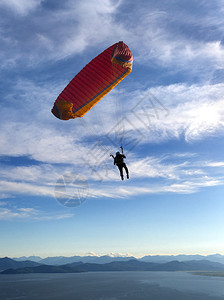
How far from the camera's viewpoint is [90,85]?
59.0ft

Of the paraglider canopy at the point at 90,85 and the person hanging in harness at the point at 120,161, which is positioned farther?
the paraglider canopy at the point at 90,85

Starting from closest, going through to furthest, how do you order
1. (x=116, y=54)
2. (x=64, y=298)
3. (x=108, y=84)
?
(x=116, y=54) → (x=108, y=84) → (x=64, y=298)

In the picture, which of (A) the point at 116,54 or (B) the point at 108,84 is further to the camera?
(B) the point at 108,84

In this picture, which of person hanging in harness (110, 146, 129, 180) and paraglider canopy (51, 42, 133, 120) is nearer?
person hanging in harness (110, 146, 129, 180)

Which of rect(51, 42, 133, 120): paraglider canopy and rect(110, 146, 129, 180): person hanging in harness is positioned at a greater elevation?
rect(51, 42, 133, 120): paraglider canopy

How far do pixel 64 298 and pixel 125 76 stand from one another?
88164 mm

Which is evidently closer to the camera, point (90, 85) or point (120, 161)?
point (120, 161)

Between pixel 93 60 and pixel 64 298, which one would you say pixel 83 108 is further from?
pixel 64 298

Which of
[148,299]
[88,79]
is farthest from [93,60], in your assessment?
[148,299]

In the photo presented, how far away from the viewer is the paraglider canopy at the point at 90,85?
58.5 feet

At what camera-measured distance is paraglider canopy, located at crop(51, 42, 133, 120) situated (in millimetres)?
17844

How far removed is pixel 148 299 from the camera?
7650cm

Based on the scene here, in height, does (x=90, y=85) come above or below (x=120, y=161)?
above

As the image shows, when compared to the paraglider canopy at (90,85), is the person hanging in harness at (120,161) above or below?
below
